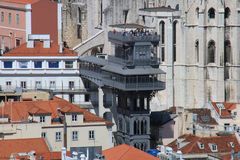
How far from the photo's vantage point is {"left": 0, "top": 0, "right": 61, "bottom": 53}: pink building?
15962cm

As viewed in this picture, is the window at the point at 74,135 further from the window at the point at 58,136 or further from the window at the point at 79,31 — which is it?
the window at the point at 79,31

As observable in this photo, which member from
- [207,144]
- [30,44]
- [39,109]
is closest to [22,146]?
[39,109]

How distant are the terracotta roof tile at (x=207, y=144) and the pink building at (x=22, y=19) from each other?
34.4 metres

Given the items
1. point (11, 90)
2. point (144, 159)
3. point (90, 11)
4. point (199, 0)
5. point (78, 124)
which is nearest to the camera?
point (144, 159)

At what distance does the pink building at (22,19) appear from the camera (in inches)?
6284

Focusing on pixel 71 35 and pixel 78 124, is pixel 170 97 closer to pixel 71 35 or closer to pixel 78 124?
pixel 71 35

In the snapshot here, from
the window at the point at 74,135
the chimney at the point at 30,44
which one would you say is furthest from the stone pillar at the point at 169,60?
the window at the point at 74,135

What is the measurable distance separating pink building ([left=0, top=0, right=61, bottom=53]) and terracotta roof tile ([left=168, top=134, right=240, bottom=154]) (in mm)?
34432

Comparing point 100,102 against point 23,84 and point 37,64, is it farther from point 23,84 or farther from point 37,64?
point 23,84

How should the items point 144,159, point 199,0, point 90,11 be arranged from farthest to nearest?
point 90,11 < point 199,0 < point 144,159

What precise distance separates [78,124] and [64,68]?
18.9 meters

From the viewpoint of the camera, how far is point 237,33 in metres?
159

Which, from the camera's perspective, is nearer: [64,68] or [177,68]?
[64,68]

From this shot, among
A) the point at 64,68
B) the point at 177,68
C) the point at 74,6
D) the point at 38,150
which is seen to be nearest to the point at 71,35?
the point at 74,6
